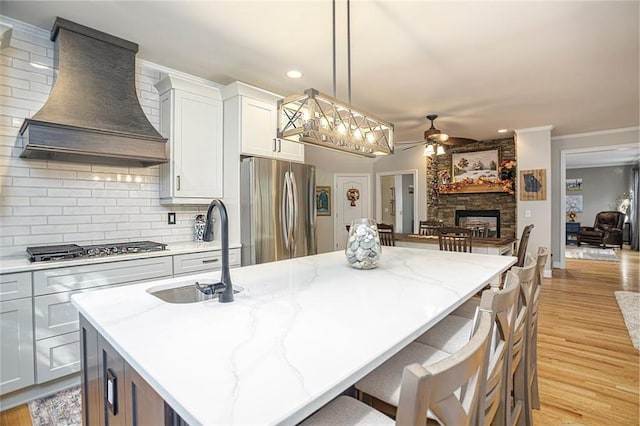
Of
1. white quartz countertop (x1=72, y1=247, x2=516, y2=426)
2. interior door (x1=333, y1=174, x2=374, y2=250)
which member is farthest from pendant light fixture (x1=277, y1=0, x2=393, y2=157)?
interior door (x1=333, y1=174, x2=374, y2=250)

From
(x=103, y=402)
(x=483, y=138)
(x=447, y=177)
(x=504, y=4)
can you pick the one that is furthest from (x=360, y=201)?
(x=103, y=402)

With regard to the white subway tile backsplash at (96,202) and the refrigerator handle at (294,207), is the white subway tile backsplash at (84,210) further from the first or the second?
the refrigerator handle at (294,207)

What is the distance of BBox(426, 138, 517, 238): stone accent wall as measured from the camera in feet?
21.1

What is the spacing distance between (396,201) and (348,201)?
1490 millimetres

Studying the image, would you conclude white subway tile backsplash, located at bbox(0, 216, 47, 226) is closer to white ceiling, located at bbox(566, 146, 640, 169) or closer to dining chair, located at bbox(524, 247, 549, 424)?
dining chair, located at bbox(524, 247, 549, 424)

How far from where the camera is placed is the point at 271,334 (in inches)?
38.1

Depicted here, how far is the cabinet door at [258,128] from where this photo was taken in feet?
11.0

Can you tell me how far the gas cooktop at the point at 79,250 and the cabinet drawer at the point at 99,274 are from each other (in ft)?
0.32

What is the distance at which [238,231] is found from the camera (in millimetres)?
3414

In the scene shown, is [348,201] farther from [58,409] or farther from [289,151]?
[58,409]

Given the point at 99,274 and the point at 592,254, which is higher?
the point at 99,274

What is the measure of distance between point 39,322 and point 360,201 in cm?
597

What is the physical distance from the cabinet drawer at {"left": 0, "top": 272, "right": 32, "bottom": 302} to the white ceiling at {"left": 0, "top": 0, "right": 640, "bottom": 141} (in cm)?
177

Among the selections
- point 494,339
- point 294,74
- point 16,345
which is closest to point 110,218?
point 16,345
